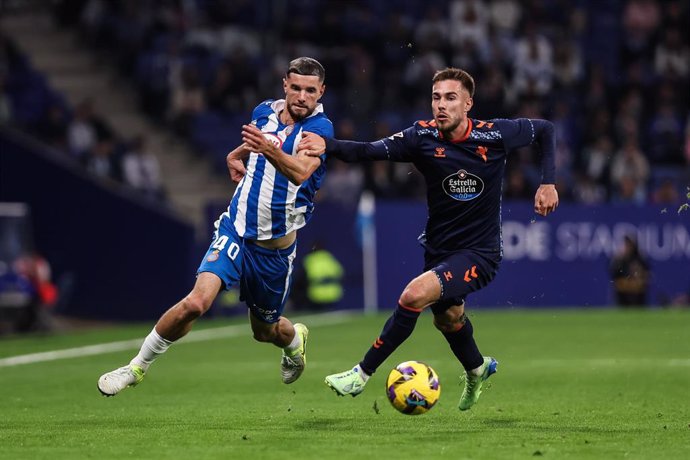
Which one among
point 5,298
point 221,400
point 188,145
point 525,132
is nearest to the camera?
point 525,132

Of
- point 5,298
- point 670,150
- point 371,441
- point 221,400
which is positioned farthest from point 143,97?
point 371,441

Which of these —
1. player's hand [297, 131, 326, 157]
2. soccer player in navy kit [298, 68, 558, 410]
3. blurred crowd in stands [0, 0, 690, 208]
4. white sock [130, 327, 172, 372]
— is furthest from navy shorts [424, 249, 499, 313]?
blurred crowd in stands [0, 0, 690, 208]

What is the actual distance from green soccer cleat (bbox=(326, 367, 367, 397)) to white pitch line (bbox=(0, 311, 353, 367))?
675cm

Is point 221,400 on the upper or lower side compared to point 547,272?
upper

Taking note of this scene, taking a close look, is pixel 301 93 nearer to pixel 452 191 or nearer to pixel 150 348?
pixel 452 191

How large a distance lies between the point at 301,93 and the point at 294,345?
209 cm

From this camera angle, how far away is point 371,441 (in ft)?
26.4

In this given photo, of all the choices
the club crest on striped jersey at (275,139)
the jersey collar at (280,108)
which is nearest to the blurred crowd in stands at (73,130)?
the jersey collar at (280,108)

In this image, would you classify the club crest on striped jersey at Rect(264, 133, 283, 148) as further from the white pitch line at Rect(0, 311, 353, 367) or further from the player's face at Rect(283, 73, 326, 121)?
the white pitch line at Rect(0, 311, 353, 367)

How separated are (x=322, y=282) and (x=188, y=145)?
437 centimetres

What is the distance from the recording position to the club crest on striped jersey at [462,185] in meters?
9.28

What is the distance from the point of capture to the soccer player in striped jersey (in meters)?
9.05

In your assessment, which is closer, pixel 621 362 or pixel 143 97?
pixel 621 362

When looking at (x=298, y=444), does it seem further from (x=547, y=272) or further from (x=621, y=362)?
(x=547, y=272)
